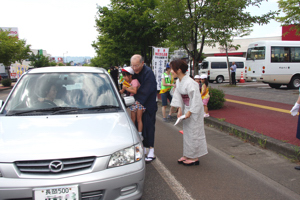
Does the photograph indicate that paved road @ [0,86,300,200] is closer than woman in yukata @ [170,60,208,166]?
Yes

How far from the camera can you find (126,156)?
2.67 meters

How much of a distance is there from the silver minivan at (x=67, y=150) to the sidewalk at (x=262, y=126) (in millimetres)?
3246

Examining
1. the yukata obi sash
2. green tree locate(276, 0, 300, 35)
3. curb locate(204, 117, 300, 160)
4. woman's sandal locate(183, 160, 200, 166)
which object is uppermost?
green tree locate(276, 0, 300, 35)

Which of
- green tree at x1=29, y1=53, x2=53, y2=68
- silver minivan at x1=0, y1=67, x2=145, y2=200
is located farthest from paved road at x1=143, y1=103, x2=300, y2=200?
green tree at x1=29, y1=53, x2=53, y2=68

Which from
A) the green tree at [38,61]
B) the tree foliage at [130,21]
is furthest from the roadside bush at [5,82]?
the green tree at [38,61]

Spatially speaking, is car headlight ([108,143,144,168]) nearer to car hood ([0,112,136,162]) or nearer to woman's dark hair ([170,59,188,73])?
car hood ([0,112,136,162])

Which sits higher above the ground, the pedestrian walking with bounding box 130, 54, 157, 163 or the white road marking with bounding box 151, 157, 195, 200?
the pedestrian walking with bounding box 130, 54, 157, 163

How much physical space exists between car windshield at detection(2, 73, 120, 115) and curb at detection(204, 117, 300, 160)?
126 inches

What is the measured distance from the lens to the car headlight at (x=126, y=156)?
102 inches

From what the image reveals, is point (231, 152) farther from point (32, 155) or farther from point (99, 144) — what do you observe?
point (32, 155)

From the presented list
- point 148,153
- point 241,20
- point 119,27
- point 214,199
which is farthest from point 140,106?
point 119,27

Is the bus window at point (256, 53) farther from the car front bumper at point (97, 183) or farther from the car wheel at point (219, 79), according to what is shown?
the car front bumper at point (97, 183)

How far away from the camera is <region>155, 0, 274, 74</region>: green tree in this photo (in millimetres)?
8969

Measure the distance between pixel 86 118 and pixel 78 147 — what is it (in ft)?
2.28
